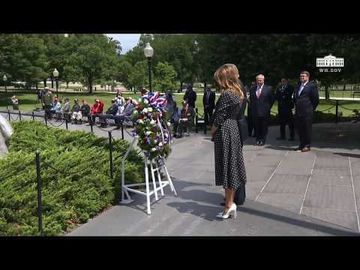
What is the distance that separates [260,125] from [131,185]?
614 cm

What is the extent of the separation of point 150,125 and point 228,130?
4.76 ft

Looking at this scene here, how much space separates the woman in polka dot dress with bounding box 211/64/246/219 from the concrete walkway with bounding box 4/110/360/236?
55 centimetres

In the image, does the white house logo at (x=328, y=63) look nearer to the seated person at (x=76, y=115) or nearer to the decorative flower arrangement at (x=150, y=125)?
the decorative flower arrangement at (x=150, y=125)

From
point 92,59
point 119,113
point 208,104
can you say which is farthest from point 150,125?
point 92,59

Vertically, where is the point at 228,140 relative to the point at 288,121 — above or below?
above

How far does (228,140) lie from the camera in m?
6.01

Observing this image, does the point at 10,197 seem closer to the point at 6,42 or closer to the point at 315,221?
the point at 315,221

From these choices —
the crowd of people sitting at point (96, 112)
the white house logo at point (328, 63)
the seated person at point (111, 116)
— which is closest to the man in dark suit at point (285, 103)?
the white house logo at point (328, 63)

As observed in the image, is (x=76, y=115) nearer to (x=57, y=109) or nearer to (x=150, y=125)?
(x=57, y=109)

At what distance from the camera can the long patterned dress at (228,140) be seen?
5957mm

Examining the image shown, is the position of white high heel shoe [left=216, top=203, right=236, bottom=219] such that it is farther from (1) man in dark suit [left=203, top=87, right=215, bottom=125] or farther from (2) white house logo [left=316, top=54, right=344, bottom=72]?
(1) man in dark suit [left=203, top=87, right=215, bottom=125]

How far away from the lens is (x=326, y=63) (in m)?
15.9

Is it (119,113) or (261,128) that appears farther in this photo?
(119,113)

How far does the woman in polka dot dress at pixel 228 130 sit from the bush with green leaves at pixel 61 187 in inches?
74.3
